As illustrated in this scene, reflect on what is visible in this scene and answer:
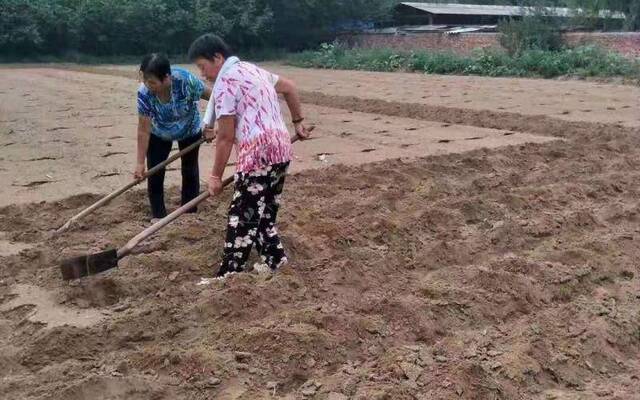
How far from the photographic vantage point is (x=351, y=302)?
3.54m

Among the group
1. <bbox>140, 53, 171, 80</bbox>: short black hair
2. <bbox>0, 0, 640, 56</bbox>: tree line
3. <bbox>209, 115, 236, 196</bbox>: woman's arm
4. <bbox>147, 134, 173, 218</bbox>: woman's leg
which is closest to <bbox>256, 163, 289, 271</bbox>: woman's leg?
<bbox>209, 115, 236, 196</bbox>: woman's arm

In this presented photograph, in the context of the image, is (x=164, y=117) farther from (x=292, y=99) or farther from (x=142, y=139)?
(x=292, y=99)

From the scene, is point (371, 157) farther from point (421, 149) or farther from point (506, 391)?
point (506, 391)

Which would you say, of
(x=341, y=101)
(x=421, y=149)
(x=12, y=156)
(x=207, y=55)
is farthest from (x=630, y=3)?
(x=207, y=55)

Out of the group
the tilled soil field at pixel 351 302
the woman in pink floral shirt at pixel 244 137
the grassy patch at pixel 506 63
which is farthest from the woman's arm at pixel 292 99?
the grassy patch at pixel 506 63

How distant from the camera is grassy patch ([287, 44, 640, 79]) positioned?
1647cm

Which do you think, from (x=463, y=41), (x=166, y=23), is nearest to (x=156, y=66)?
(x=463, y=41)

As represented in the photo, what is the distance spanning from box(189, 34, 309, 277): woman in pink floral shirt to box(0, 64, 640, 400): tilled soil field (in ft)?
0.83

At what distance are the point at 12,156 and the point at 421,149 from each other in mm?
4224

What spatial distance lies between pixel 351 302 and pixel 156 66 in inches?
70.1

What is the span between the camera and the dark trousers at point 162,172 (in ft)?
15.9

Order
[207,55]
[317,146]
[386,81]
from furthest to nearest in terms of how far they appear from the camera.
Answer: [386,81]
[317,146]
[207,55]

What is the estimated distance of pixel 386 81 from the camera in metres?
17.8

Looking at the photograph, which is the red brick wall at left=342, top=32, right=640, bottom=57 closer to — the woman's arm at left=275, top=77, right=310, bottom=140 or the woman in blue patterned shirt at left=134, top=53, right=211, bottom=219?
the woman in blue patterned shirt at left=134, top=53, right=211, bottom=219
